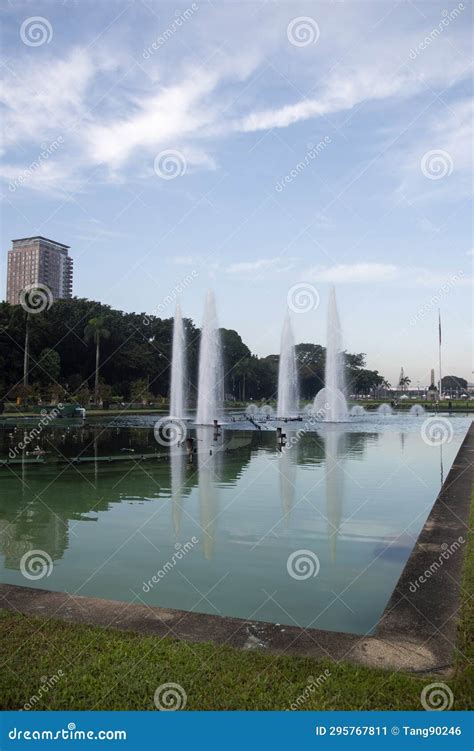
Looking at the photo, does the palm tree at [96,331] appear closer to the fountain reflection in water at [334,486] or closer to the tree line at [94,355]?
the tree line at [94,355]

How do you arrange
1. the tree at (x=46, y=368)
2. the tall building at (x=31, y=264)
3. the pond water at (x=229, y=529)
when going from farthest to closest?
1. the tall building at (x=31, y=264)
2. the tree at (x=46, y=368)
3. the pond water at (x=229, y=529)

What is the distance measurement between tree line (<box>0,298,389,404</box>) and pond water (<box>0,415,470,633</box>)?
46.0 metres

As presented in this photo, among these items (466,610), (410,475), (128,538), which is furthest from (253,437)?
(466,610)

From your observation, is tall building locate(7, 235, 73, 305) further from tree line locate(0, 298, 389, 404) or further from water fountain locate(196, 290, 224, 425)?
water fountain locate(196, 290, 224, 425)

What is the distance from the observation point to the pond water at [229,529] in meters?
7.82

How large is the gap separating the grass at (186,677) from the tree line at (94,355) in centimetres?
5772

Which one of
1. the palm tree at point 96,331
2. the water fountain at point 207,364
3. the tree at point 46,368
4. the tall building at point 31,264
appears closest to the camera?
the water fountain at point 207,364

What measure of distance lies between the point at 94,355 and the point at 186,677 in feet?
268

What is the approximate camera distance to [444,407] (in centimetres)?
8050

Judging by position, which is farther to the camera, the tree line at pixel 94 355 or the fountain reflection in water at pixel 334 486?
the tree line at pixel 94 355

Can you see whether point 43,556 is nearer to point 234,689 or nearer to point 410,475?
point 234,689

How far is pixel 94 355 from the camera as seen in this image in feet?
275

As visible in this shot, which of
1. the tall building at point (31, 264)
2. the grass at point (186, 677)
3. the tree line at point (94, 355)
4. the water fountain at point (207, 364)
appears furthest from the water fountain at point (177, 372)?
the tall building at point (31, 264)

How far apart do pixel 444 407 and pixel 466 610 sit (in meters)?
78.7
